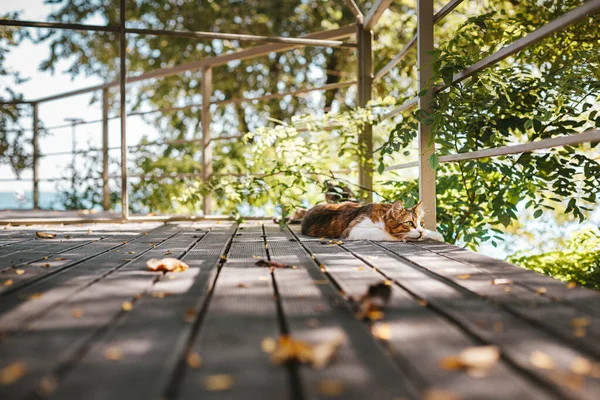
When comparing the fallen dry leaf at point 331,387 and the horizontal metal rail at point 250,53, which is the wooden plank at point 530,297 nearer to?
the fallen dry leaf at point 331,387

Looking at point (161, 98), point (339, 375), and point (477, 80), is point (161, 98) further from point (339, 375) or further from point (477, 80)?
point (339, 375)

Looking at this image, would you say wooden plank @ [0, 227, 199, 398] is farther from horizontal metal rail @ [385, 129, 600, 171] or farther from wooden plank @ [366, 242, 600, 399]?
horizontal metal rail @ [385, 129, 600, 171]

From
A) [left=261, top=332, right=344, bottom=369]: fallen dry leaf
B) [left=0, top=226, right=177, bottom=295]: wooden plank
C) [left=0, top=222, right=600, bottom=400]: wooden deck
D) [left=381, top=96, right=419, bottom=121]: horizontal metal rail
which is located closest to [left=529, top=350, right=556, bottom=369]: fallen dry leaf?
[left=0, top=222, right=600, bottom=400]: wooden deck

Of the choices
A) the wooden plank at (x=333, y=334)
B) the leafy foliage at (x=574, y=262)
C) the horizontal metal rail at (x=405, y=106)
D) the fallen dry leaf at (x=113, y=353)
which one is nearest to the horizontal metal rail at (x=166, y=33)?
the horizontal metal rail at (x=405, y=106)

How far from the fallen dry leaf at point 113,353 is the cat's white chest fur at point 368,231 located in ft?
6.81

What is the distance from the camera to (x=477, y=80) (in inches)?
100

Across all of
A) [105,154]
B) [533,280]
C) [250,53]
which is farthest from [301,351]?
[105,154]

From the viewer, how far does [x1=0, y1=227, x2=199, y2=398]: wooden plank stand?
826 mm

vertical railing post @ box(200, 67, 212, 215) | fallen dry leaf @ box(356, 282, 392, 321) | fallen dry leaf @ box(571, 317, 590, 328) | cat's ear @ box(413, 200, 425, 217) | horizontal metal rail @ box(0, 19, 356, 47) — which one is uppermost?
horizontal metal rail @ box(0, 19, 356, 47)

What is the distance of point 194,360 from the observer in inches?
34.3

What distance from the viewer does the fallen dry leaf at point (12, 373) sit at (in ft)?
2.57

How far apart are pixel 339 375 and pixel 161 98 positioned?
820 cm

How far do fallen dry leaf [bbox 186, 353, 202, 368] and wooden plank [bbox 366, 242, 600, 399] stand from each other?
0.55m

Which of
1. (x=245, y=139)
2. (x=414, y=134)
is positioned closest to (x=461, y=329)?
(x=414, y=134)
